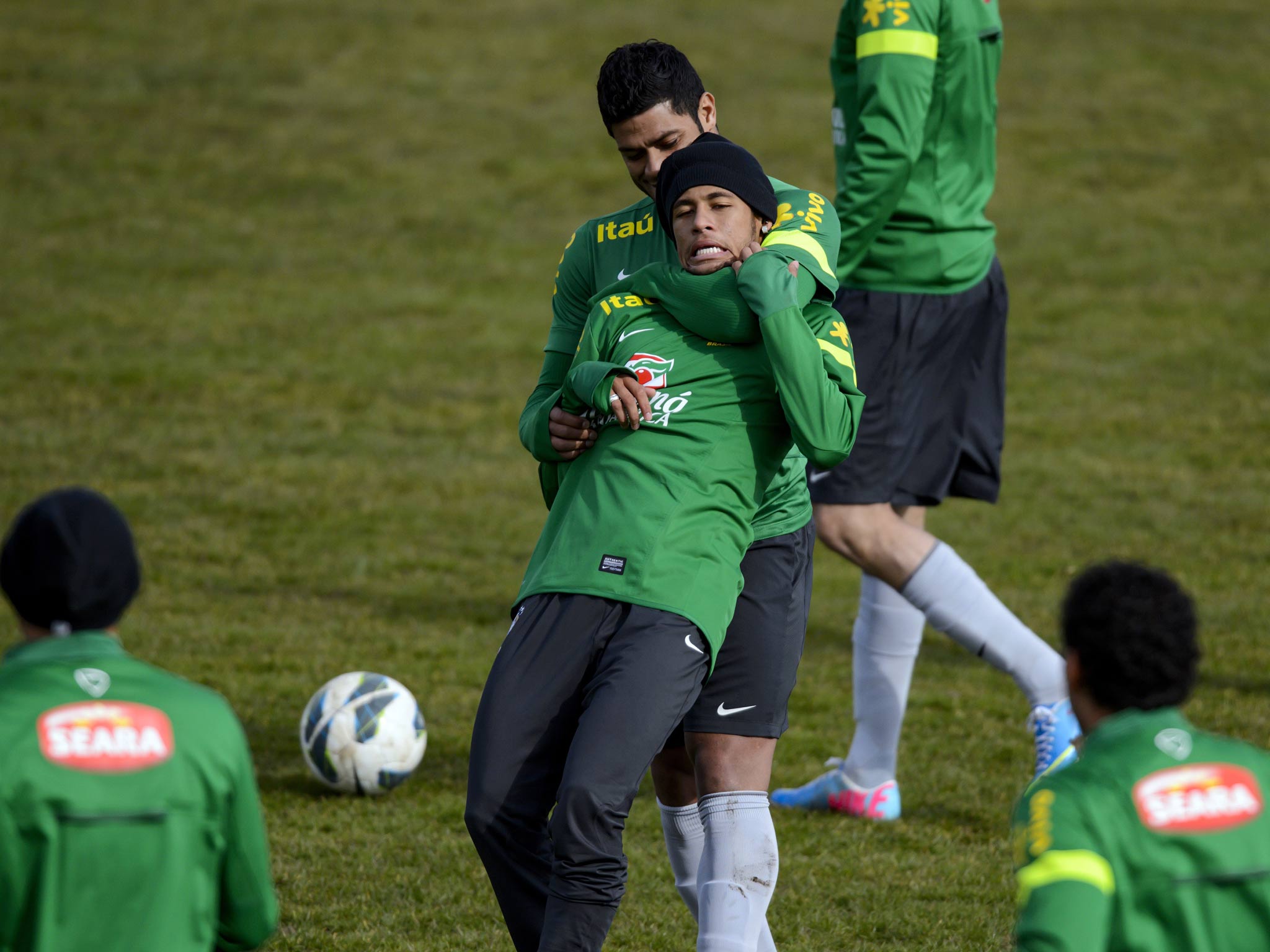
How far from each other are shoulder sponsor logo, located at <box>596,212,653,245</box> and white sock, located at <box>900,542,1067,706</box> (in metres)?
1.83

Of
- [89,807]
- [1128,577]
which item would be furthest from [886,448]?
[89,807]

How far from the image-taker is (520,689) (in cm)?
338

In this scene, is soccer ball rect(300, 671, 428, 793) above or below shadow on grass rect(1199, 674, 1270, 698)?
above

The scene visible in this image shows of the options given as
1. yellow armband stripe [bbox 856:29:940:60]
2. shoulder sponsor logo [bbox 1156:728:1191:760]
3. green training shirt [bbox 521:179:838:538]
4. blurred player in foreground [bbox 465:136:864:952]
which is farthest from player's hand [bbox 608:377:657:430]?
yellow armband stripe [bbox 856:29:940:60]

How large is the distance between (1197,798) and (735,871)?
1516mm

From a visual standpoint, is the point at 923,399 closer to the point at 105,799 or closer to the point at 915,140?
the point at 915,140

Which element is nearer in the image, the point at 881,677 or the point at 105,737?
the point at 105,737

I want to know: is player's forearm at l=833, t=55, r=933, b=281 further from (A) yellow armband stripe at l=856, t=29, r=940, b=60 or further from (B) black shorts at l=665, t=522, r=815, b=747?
(B) black shorts at l=665, t=522, r=815, b=747

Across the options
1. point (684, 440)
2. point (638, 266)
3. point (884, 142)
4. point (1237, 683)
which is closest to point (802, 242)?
point (638, 266)

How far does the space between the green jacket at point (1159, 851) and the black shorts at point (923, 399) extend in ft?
9.88

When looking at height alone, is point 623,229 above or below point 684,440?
above

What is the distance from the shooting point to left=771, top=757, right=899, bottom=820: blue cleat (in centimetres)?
→ 550

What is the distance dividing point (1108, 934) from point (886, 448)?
3.18m

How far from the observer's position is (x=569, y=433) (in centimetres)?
356
